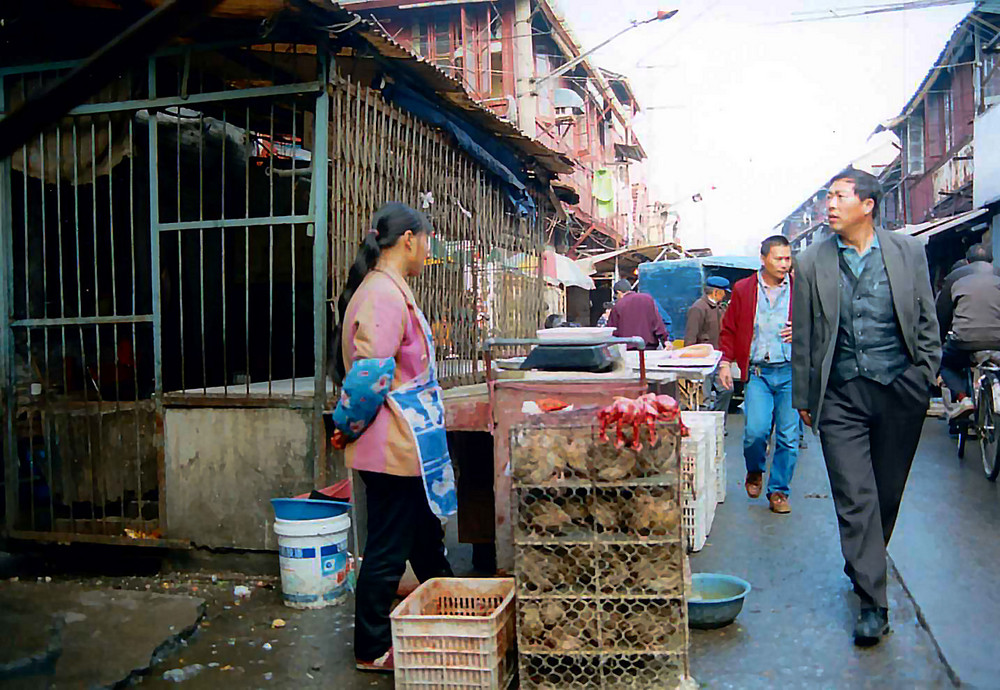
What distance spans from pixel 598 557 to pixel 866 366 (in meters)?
1.71

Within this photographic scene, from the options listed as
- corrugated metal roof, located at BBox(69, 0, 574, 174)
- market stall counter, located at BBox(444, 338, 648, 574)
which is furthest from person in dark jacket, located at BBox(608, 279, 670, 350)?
market stall counter, located at BBox(444, 338, 648, 574)

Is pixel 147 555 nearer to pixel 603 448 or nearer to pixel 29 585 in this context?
pixel 29 585

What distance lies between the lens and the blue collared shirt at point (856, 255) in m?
4.17

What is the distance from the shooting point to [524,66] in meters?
20.2

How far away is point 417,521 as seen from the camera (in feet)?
12.8

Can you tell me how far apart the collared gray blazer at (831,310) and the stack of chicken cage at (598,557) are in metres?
1.22

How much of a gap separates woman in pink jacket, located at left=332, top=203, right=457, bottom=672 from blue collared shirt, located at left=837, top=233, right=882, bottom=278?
207 centimetres

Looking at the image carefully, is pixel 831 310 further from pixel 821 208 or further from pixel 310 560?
pixel 821 208

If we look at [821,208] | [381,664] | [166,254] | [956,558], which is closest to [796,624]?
[956,558]

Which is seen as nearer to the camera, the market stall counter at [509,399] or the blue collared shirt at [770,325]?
the market stall counter at [509,399]

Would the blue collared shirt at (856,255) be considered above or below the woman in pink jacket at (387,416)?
above

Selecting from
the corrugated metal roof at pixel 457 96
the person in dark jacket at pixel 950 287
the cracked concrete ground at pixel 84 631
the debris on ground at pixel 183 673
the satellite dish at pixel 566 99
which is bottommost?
the debris on ground at pixel 183 673

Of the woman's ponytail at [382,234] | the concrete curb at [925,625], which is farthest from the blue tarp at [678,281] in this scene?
the woman's ponytail at [382,234]

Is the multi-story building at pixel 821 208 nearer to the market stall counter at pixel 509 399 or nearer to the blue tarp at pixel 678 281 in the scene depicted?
the blue tarp at pixel 678 281
